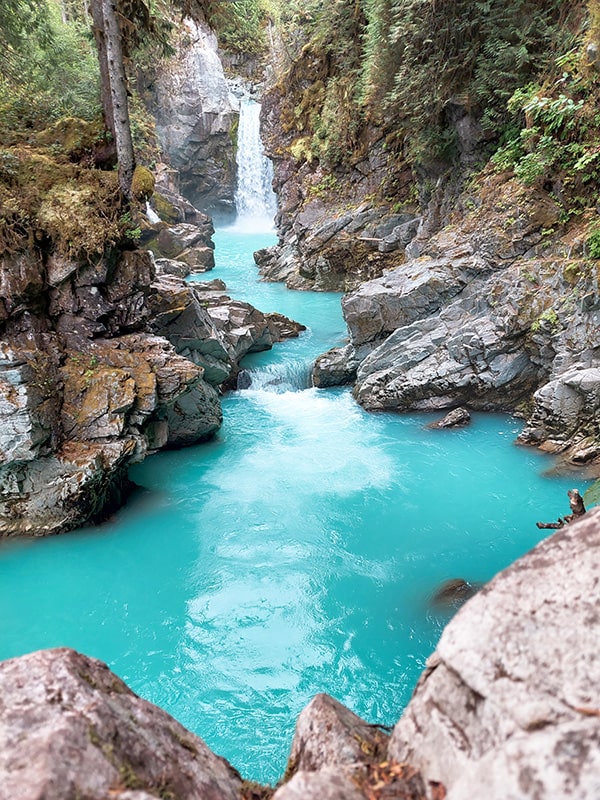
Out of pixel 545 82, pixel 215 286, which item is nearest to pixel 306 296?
pixel 215 286

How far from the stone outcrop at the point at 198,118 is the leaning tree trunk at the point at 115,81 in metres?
31.2

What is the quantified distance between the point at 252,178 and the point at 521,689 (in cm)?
4133

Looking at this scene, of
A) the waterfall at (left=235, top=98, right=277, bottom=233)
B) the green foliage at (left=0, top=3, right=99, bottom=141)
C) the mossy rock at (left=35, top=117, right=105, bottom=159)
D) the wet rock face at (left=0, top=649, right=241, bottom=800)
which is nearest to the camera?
the wet rock face at (left=0, top=649, right=241, bottom=800)

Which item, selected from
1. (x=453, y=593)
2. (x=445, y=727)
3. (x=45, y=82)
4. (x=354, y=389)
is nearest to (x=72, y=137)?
A: (x=45, y=82)

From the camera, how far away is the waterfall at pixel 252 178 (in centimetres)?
3738

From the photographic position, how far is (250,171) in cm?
3856

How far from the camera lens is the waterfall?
3738 cm

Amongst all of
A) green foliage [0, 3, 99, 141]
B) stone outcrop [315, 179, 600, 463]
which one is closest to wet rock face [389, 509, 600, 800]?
stone outcrop [315, 179, 600, 463]

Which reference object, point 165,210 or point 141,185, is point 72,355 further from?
point 165,210

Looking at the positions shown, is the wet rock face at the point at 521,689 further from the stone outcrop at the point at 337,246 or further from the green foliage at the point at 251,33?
the green foliage at the point at 251,33

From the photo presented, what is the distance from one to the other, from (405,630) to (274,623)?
190 centimetres

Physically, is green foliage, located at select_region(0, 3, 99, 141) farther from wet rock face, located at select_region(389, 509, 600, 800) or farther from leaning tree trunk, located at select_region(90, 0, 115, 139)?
wet rock face, located at select_region(389, 509, 600, 800)

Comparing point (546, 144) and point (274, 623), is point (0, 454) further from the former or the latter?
point (546, 144)

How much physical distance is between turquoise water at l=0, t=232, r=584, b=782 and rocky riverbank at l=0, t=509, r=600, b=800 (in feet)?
12.6
